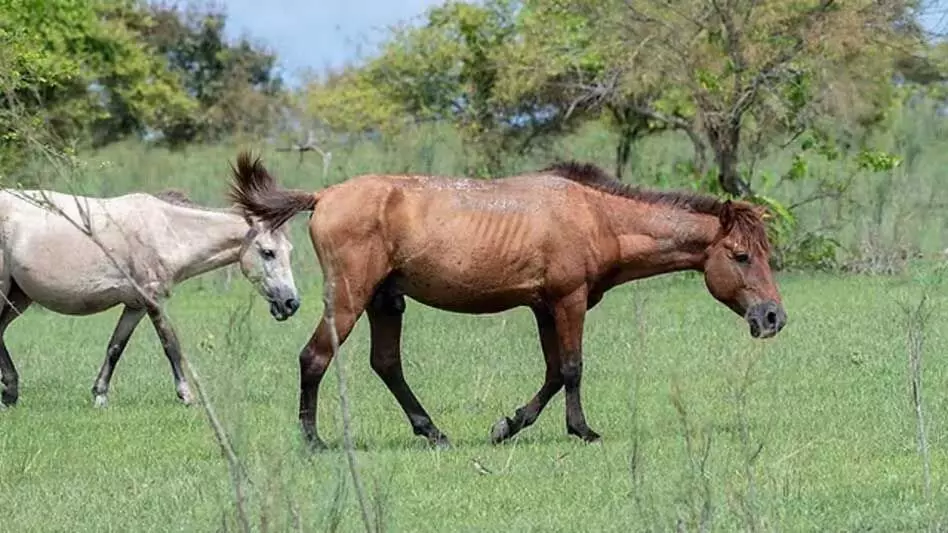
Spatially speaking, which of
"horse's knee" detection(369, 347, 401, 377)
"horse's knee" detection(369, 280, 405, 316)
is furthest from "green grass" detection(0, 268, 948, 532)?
"horse's knee" detection(369, 280, 405, 316)

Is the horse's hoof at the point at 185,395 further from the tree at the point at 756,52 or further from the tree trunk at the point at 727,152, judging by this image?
the tree trunk at the point at 727,152

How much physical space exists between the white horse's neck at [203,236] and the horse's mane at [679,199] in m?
3.60

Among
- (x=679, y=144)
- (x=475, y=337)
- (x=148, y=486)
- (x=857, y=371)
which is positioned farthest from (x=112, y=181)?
(x=148, y=486)

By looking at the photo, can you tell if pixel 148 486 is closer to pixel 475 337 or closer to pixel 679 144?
pixel 475 337

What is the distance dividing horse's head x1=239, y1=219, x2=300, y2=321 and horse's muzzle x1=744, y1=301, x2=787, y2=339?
4037 millimetres

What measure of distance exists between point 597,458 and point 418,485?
1.17 meters

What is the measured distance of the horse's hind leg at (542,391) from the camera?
404 inches

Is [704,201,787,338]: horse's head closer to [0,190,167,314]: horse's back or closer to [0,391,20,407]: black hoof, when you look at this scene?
[0,190,167,314]: horse's back

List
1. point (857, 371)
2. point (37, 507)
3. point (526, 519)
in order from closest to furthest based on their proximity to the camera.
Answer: point (526, 519)
point (37, 507)
point (857, 371)

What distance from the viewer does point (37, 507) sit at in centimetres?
845

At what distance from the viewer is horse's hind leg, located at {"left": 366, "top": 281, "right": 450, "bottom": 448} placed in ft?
34.1

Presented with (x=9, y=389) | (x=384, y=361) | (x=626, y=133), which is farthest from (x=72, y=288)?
(x=626, y=133)

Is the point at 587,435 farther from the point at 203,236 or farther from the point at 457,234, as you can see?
the point at 203,236

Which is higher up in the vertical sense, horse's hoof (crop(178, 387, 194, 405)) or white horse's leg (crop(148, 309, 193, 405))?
white horse's leg (crop(148, 309, 193, 405))
